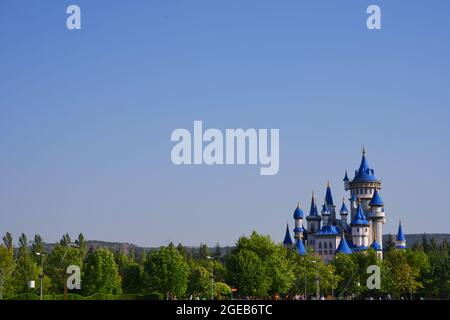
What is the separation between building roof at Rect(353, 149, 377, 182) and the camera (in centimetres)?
14375

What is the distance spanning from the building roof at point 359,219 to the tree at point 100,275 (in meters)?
51.0

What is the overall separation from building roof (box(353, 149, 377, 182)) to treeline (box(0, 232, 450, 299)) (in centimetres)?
2643

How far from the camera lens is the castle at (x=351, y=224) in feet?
449

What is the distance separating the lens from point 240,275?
9525 cm

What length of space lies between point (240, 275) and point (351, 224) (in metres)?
46.4

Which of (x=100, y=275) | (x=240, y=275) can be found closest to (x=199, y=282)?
(x=240, y=275)

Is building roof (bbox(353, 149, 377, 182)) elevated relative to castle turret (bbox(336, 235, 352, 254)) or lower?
elevated

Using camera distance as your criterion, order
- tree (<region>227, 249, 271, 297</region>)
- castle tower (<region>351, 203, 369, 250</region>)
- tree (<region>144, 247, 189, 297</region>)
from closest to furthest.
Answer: tree (<region>227, 249, 271, 297</region>) → tree (<region>144, 247, 189, 297</region>) → castle tower (<region>351, 203, 369, 250</region>)

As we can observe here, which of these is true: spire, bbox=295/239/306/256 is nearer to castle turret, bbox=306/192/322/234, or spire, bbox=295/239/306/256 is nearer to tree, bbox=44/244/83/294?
castle turret, bbox=306/192/322/234

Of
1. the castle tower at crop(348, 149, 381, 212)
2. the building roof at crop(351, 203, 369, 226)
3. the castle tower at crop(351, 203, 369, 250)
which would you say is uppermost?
the castle tower at crop(348, 149, 381, 212)

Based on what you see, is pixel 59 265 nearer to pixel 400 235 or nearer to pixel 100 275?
pixel 100 275

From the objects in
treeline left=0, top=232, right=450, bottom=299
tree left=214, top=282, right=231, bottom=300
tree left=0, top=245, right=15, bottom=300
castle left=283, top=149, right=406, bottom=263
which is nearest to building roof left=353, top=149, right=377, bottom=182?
castle left=283, top=149, right=406, bottom=263

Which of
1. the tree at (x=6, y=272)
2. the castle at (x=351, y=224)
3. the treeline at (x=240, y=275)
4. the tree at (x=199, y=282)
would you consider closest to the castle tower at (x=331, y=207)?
the castle at (x=351, y=224)
